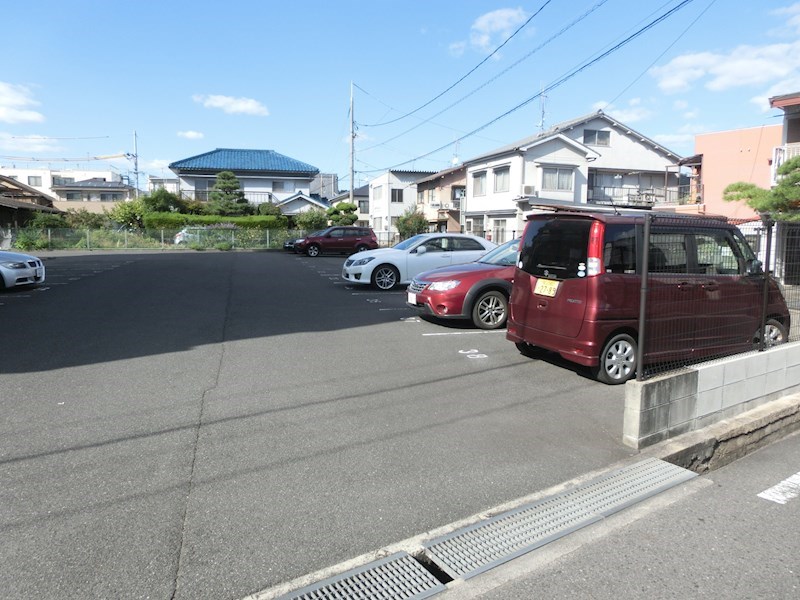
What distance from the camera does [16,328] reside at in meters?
8.50

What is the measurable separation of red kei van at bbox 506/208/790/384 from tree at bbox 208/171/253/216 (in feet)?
125

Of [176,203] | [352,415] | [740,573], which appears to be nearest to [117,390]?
[352,415]

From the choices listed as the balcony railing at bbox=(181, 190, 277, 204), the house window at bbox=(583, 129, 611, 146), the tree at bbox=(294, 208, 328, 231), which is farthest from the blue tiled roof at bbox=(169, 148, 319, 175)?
the house window at bbox=(583, 129, 611, 146)

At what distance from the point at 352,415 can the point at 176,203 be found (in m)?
40.4

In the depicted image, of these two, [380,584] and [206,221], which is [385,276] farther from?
[206,221]

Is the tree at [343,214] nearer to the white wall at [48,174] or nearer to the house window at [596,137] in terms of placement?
the house window at [596,137]

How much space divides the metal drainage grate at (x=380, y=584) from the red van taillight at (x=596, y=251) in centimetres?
372

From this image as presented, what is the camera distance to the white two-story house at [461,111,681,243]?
31594mm

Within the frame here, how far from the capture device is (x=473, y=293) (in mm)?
8641

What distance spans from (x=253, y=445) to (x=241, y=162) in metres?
49.6

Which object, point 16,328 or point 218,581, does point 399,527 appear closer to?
point 218,581

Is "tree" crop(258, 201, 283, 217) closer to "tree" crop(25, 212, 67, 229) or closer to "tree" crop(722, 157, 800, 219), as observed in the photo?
"tree" crop(25, 212, 67, 229)

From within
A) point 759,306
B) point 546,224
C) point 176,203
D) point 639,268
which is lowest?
point 759,306

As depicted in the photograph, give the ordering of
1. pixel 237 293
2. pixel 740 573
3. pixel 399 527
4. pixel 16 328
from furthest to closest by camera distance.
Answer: pixel 237 293, pixel 16 328, pixel 399 527, pixel 740 573
